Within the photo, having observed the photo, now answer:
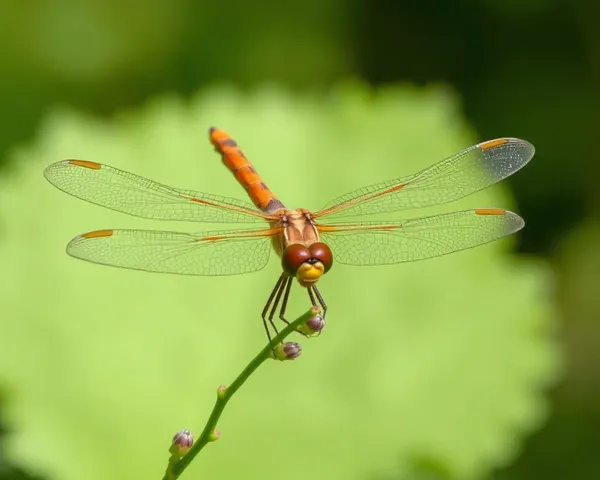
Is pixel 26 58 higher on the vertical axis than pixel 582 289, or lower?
higher

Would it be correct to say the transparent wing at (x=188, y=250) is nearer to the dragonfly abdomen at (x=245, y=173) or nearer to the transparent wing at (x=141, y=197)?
the transparent wing at (x=141, y=197)

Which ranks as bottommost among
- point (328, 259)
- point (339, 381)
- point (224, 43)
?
point (339, 381)

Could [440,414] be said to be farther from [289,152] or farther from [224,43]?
[224,43]

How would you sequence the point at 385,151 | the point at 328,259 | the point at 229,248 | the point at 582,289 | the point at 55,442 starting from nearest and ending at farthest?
the point at 328,259 → the point at 229,248 → the point at 55,442 → the point at 385,151 → the point at 582,289

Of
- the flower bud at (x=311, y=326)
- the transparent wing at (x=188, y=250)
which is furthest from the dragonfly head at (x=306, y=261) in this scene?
the flower bud at (x=311, y=326)

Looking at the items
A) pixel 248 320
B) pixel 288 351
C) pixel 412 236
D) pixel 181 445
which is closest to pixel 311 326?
pixel 288 351

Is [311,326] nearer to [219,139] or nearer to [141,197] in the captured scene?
[141,197]

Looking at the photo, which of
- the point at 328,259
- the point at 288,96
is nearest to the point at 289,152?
the point at 288,96
